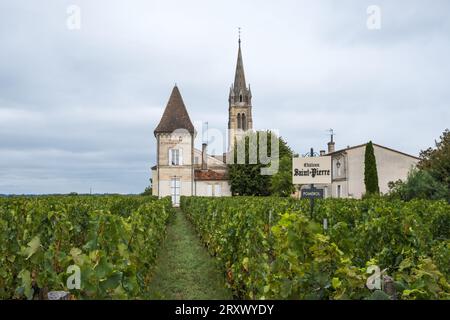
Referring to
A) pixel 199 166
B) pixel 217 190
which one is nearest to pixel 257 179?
pixel 217 190

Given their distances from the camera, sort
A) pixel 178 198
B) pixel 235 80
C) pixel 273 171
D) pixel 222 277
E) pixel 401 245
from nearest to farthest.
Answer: pixel 401 245 → pixel 222 277 → pixel 178 198 → pixel 273 171 → pixel 235 80

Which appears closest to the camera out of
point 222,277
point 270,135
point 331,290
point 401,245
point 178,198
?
point 331,290

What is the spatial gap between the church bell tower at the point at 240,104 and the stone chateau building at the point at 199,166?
77.6 feet

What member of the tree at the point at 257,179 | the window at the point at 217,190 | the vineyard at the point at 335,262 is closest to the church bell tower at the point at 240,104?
the tree at the point at 257,179

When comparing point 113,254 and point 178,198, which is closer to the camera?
point 113,254

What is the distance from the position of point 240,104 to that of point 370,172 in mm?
49877

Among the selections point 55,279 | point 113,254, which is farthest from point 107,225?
point 55,279

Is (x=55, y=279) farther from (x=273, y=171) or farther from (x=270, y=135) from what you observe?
(x=270, y=135)

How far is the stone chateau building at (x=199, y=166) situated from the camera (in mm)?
40188

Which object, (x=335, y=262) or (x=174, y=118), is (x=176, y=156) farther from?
(x=335, y=262)

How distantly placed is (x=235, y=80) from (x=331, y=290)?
81.9 m

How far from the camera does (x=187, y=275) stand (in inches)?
465

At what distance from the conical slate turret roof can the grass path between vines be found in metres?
30.9

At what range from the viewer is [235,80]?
277 ft
